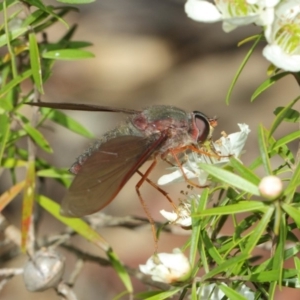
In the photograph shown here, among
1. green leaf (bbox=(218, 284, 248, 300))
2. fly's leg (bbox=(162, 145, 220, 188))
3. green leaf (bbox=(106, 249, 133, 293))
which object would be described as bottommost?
green leaf (bbox=(106, 249, 133, 293))

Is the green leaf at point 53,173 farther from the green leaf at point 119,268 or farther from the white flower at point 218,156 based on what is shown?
the white flower at point 218,156

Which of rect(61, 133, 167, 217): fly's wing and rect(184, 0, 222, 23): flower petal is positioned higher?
rect(184, 0, 222, 23): flower petal

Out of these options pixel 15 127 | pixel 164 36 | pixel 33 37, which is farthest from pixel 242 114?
pixel 33 37

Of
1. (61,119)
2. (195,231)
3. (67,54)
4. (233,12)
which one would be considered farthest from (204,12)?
(61,119)

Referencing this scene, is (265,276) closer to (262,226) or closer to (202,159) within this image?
(262,226)

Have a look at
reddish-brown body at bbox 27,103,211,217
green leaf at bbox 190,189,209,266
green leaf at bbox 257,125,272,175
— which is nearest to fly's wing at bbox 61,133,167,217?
reddish-brown body at bbox 27,103,211,217

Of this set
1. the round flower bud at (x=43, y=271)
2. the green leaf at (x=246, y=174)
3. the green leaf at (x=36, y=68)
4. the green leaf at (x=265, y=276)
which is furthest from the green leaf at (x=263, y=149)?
the round flower bud at (x=43, y=271)

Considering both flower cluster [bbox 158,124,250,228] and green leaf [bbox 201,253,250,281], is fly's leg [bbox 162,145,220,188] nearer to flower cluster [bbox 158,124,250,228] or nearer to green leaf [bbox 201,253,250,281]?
flower cluster [bbox 158,124,250,228]

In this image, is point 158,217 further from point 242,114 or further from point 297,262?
point 297,262
